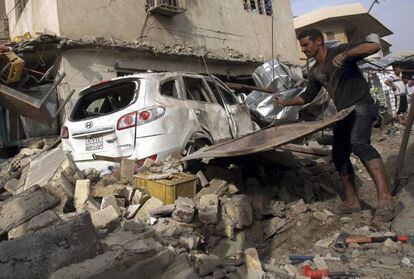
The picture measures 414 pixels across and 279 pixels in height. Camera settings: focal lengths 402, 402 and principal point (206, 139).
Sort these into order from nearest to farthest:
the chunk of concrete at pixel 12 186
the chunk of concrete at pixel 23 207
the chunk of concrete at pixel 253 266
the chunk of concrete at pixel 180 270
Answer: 1. the chunk of concrete at pixel 180 270
2. the chunk of concrete at pixel 253 266
3. the chunk of concrete at pixel 23 207
4. the chunk of concrete at pixel 12 186

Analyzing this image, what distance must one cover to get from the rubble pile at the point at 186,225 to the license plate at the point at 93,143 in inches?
12.1

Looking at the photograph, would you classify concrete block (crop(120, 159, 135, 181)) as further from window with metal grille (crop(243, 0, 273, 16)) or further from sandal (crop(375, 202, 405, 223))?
window with metal grille (crop(243, 0, 273, 16))

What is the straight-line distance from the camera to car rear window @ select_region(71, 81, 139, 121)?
524 cm

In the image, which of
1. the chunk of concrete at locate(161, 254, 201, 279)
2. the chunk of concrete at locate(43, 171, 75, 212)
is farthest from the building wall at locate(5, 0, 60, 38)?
the chunk of concrete at locate(161, 254, 201, 279)

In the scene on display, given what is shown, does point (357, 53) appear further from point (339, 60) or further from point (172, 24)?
point (172, 24)

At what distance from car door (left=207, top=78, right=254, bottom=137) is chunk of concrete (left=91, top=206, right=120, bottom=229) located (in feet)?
10.9

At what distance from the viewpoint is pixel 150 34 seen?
36.1 feet

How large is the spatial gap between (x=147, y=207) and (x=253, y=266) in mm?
1428

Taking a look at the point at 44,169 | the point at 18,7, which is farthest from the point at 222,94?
the point at 18,7

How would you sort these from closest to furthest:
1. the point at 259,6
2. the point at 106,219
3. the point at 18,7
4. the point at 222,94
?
the point at 106,219
the point at 222,94
the point at 18,7
the point at 259,6

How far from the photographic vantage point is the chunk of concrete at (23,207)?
11.7ft

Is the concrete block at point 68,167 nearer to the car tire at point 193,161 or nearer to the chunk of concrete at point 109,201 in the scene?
the chunk of concrete at point 109,201

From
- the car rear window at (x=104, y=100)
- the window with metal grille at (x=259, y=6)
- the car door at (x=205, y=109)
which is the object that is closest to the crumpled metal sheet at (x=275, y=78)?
the window with metal grille at (x=259, y=6)

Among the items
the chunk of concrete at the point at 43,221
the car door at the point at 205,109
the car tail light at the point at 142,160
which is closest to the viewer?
the chunk of concrete at the point at 43,221
